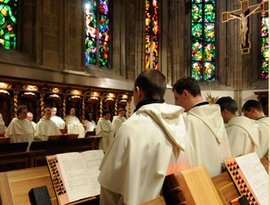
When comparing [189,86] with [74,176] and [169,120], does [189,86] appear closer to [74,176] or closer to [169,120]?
[169,120]

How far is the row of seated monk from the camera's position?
30.0 ft

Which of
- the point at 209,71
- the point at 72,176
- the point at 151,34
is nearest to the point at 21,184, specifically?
the point at 72,176

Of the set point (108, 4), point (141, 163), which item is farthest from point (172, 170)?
point (108, 4)

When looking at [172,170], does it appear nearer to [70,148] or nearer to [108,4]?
[70,148]

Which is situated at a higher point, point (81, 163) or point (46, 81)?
point (46, 81)

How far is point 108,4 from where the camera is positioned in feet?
48.3

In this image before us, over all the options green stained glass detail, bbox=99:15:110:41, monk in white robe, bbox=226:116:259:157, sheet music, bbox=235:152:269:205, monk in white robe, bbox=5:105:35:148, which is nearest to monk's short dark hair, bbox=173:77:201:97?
sheet music, bbox=235:152:269:205

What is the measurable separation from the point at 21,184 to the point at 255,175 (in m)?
1.58

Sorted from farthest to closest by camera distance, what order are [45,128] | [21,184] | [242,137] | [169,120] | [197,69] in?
1. [197,69]
2. [45,128]
3. [242,137]
4. [21,184]
5. [169,120]

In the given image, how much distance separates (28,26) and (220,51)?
32.9 ft

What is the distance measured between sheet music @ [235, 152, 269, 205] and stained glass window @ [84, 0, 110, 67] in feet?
36.6

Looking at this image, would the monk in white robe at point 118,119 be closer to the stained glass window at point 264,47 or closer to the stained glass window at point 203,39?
the stained glass window at point 203,39

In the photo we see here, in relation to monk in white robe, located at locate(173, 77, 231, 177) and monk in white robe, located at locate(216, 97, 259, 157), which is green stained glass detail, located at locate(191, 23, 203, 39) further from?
monk in white robe, located at locate(173, 77, 231, 177)

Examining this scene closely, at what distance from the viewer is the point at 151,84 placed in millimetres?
2195
